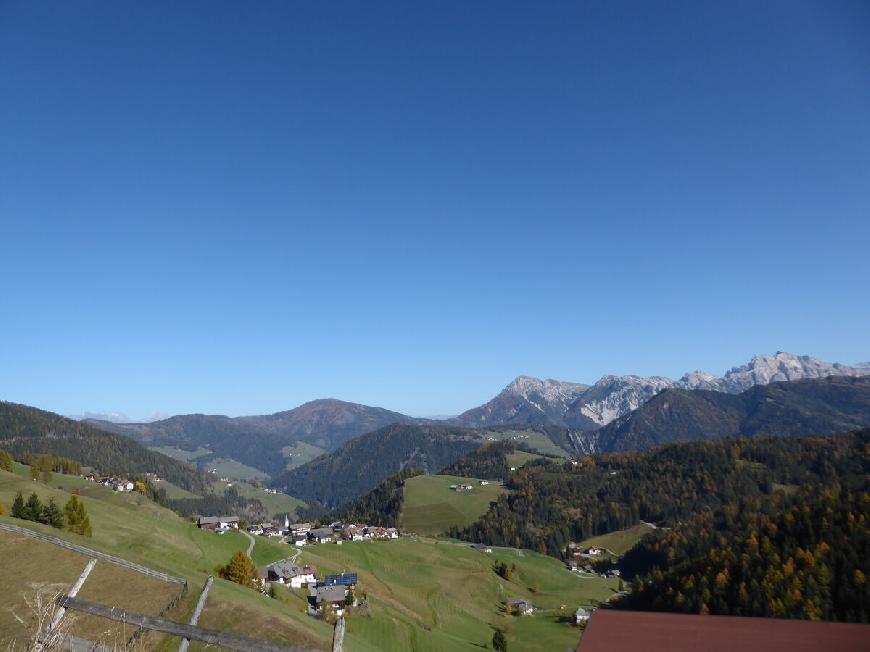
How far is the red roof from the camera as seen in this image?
24.9 meters

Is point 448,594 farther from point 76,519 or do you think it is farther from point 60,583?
point 60,583

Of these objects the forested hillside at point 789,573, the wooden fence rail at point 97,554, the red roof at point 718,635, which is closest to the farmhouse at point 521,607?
the forested hillside at point 789,573

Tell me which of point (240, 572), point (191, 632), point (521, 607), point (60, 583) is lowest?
point (521, 607)

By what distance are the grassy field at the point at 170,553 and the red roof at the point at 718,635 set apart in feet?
77.1

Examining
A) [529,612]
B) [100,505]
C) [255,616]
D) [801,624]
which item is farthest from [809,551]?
[100,505]

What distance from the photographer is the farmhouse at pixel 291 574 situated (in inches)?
3816

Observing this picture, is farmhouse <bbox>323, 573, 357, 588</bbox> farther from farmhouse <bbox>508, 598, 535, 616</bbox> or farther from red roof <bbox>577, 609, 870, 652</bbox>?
red roof <bbox>577, 609, 870, 652</bbox>

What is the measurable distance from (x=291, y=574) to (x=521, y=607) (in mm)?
60413

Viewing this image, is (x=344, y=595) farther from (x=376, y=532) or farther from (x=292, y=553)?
(x=376, y=532)

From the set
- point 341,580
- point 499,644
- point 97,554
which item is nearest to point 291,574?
point 341,580

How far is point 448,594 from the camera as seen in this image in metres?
125

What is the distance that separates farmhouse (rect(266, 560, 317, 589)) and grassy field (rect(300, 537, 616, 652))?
969 cm

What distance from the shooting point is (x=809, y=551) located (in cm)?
11069

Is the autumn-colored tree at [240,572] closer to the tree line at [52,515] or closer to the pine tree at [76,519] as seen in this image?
the pine tree at [76,519]
